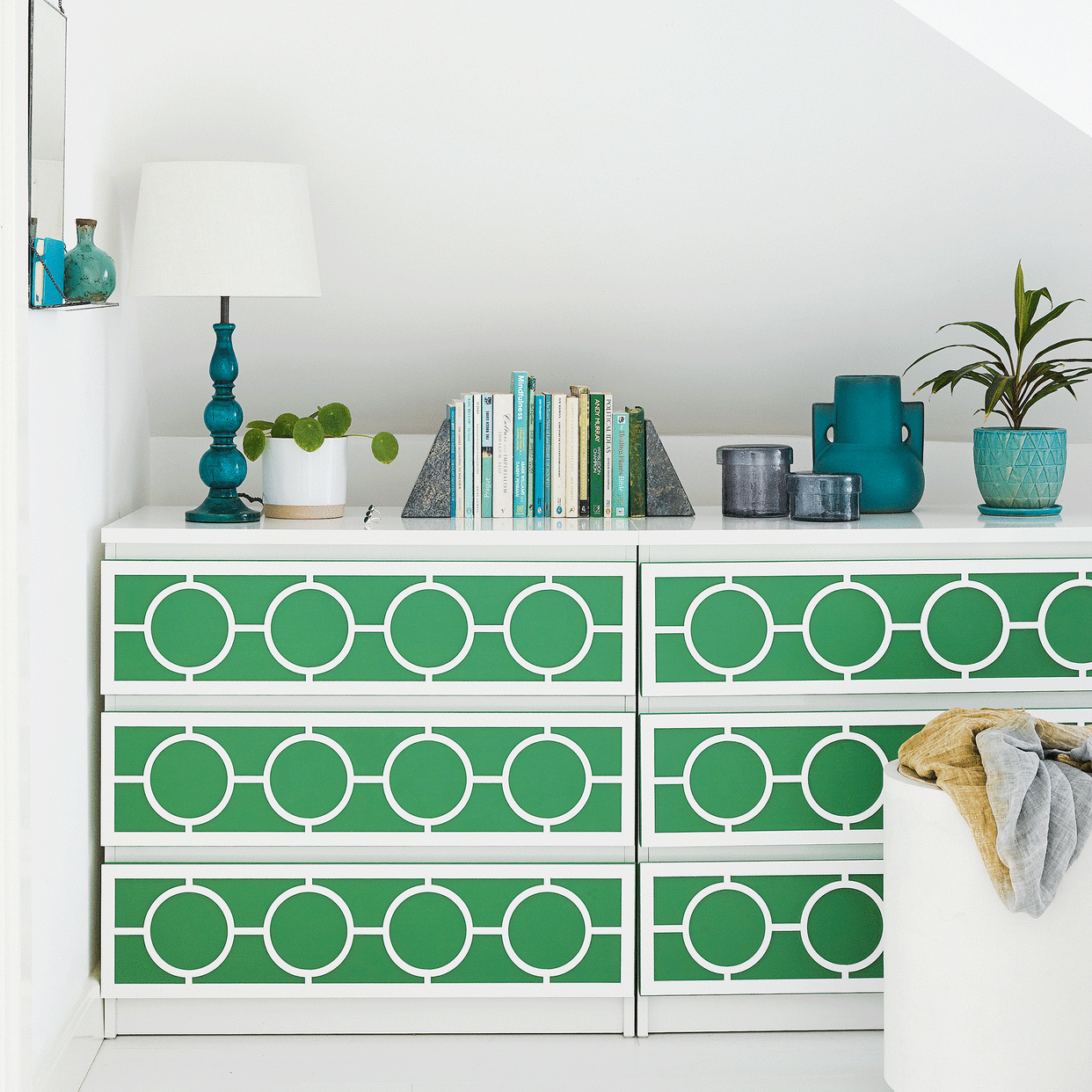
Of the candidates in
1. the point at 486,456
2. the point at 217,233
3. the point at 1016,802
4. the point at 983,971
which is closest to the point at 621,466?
the point at 486,456

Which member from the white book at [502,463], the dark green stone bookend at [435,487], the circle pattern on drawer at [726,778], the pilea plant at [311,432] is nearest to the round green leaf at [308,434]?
the pilea plant at [311,432]

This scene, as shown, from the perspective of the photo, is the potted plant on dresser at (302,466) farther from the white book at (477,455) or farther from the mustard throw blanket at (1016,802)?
the mustard throw blanket at (1016,802)

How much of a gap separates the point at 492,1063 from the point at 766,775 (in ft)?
2.25

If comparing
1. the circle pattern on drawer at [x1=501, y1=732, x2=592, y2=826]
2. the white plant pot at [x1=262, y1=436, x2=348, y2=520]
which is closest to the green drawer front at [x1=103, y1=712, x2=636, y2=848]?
the circle pattern on drawer at [x1=501, y1=732, x2=592, y2=826]

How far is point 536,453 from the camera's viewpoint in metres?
2.35

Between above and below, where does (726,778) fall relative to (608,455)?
below

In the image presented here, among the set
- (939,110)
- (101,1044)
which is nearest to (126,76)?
(939,110)

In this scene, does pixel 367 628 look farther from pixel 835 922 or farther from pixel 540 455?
pixel 835 922

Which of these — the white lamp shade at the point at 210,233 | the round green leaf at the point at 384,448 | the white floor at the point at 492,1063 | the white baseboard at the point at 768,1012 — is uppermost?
the white lamp shade at the point at 210,233

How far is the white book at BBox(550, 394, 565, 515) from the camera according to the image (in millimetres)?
2328

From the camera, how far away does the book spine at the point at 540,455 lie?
233cm

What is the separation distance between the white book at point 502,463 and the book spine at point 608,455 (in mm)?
180

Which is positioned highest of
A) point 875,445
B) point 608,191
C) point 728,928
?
point 608,191

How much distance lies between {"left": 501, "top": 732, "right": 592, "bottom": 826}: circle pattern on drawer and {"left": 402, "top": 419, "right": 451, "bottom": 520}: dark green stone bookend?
1.66ft
